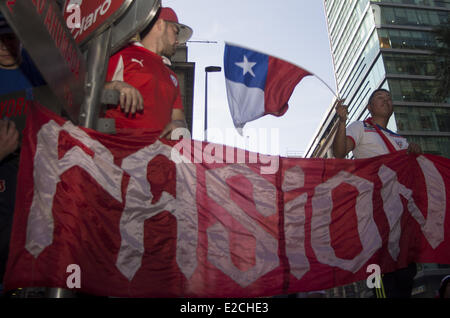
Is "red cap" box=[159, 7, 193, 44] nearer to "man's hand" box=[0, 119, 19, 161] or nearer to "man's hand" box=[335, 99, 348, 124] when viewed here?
"man's hand" box=[335, 99, 348, 124]

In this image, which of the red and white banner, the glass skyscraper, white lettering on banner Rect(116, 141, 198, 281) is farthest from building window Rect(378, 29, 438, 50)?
white lettering on banner Rect(116, 141, 198, 281)

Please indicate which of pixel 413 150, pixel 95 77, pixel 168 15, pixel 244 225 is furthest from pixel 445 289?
pixel 95 77

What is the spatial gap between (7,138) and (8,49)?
81 centimetres

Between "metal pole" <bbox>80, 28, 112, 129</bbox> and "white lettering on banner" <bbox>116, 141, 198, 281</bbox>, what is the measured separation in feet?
1.24

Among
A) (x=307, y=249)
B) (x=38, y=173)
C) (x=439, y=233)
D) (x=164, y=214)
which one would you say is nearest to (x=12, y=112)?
(x=38, y=173)

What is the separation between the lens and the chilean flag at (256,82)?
16.6ft

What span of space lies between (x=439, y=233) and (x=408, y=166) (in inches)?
26.9

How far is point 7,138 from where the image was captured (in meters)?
2.26

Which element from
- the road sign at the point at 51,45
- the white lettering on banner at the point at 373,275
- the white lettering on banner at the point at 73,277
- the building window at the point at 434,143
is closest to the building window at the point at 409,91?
the building window at the point at 434,143

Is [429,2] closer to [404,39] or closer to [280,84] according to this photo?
[404,39]

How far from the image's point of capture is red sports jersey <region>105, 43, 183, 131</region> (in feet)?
9.41

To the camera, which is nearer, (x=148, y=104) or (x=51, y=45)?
(x=51, y=45)

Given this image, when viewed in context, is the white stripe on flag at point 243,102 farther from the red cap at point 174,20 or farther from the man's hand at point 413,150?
the man's hand at point 413,150
